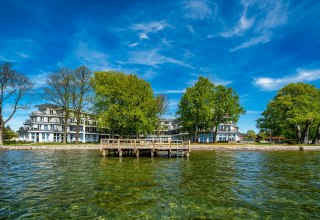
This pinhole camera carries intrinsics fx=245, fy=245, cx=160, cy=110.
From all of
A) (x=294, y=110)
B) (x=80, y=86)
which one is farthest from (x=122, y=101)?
(x=294, y=110)

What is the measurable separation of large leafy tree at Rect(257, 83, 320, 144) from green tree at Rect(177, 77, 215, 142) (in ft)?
57.9

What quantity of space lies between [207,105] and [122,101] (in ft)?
83.5

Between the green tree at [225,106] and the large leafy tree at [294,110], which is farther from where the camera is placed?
the green tree at [225,106]

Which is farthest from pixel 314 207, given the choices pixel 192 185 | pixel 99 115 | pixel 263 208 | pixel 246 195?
pixel 99 115

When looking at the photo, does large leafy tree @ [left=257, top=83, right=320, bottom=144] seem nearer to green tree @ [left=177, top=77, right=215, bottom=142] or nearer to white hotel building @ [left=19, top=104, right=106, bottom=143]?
green tree @ [left=177, top=77, right=215, bottom=142]

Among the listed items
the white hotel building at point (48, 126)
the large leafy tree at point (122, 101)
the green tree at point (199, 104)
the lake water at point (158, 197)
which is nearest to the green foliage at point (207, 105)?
the green tree at point (199, 104)

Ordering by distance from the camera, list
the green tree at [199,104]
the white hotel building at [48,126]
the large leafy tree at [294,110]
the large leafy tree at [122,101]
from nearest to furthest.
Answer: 1. the large leafy tree at [122,101]
2. the large leafy tree at [294,110]
3. the green tree at [199,104]
4. the white hotel building at [48,126]

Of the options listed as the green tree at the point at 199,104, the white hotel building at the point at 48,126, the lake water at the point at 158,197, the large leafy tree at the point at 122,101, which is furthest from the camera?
the white hotel building at the point at 48,126

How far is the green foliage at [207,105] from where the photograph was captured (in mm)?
72562

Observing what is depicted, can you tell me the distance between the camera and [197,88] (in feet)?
247

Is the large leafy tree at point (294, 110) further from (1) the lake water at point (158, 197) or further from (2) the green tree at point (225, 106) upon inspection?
(1) the lake water at point (158, 197)

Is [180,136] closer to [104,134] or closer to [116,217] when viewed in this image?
[104,134]

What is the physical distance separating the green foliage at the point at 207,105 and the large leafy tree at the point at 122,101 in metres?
12.7

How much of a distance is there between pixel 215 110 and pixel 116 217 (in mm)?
69145
